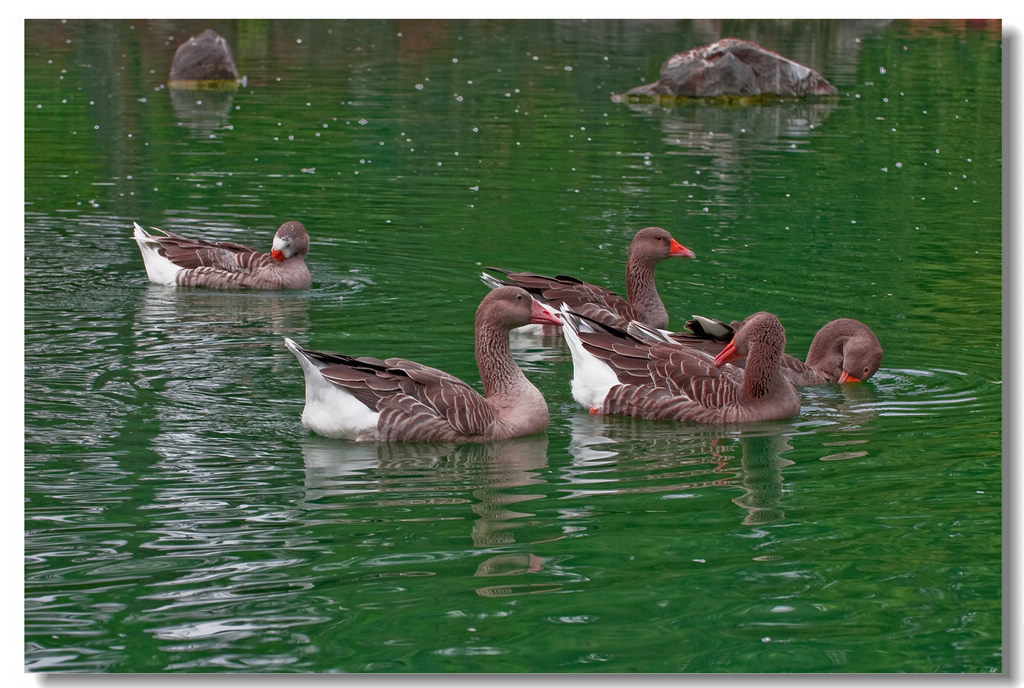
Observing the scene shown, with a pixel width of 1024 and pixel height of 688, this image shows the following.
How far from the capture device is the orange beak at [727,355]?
13.7 meters

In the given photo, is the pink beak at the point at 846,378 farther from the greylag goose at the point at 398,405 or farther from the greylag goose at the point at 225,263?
the greylag goose at the point at 225,263

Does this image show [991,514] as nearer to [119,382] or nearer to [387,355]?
[387,355]

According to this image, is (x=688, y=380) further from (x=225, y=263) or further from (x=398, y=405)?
(x=225, y=263)

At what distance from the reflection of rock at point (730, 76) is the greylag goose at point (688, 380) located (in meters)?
25.9

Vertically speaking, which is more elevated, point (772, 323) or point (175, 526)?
point (772, 323)

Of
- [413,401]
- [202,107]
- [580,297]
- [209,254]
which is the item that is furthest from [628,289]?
[202,107]

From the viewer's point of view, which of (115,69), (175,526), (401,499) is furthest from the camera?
(115,69)

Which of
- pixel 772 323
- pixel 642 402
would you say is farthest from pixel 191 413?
pixel 772 323

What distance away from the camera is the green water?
28.3 ft

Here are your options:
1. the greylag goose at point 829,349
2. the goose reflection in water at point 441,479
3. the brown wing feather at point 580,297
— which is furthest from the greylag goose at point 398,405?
the brown wing feather at point 580,297

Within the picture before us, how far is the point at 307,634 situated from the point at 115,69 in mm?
34712

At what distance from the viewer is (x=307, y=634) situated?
8.38 m

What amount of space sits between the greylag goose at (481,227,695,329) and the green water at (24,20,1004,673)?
0.63 m

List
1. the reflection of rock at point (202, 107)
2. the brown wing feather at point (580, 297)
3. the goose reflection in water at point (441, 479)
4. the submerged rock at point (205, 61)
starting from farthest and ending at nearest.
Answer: the submerged rock at point (205, 61) → the reflection of rock at point (202, 107) → the brown wing feather at point (580, 297) → the goose reflection in water at point (441, 479)
